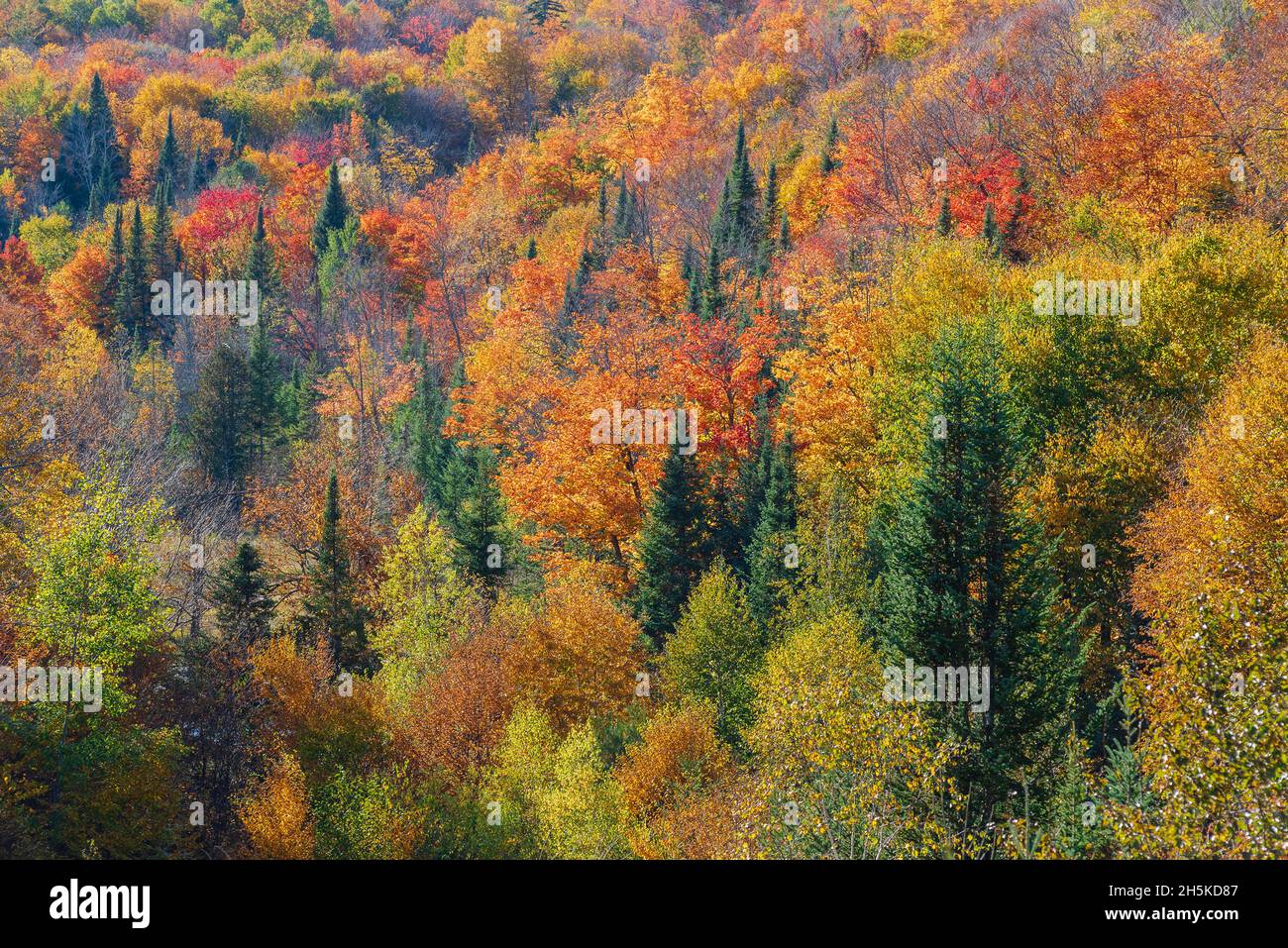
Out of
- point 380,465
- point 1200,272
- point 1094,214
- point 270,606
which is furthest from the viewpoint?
point 380,465

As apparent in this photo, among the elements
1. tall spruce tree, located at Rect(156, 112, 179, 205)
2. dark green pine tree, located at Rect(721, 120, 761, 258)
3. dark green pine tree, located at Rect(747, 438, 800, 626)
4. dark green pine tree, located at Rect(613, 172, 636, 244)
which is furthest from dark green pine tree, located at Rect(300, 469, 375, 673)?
tall spruce tree, located at Rect(156, 112, 179, 205)

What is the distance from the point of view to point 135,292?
289 feet

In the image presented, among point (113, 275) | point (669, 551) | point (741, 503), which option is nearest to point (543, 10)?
point (113, 275)

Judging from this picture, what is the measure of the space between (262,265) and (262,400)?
2633 cm

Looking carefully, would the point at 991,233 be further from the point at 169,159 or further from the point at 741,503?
the point at 169,159

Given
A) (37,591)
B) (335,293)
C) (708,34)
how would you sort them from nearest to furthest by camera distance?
(37,591)
(335,293)
(708,34)

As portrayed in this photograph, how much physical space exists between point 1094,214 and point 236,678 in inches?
1596

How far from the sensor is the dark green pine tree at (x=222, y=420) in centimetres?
6569

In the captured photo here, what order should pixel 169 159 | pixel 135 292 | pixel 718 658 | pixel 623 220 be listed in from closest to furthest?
pixel 718 658 < pixel 623 220 < pixel 135 292 < pixel 169 159

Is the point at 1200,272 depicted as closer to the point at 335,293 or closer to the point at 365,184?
the point at 335,293

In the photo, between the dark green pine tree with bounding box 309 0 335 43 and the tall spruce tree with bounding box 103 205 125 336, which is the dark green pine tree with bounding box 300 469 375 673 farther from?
the dark green pine tree with bounding box 309 0 335 43

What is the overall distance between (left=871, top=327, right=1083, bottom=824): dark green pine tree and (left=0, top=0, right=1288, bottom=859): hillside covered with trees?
12cm
